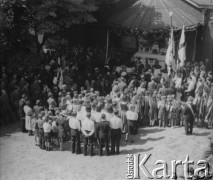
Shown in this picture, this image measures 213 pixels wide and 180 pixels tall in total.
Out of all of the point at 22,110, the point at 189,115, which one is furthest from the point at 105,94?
the point at 189,115

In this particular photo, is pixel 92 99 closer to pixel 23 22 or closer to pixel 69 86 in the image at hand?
pixel 69 86

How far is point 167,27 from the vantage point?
22.8 metres

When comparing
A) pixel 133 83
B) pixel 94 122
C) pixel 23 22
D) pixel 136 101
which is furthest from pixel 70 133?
pixel 23 22

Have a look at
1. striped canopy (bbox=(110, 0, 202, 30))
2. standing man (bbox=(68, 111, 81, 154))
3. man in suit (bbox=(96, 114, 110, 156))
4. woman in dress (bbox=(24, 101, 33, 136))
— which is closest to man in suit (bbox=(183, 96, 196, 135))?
man in suit (bbox=(96, 114, 110, 156))

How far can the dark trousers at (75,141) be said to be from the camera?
14742mm

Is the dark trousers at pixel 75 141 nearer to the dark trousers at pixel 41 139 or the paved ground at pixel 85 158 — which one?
the paved ground at pixel 85 158

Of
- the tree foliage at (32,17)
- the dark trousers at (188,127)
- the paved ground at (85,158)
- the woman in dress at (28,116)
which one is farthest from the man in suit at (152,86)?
the tree foliage at (32,17)

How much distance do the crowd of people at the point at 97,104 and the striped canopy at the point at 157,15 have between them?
2.81 metres

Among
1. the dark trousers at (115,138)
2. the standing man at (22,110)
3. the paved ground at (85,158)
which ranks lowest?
the paved ground at (85,158)

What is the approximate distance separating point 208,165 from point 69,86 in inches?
366

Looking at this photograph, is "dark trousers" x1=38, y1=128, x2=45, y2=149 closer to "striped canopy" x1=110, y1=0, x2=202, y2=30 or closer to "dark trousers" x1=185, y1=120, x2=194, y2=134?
"dark trousers" x1=185, y1=120, x2=194, y2=134

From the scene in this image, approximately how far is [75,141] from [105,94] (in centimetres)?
591

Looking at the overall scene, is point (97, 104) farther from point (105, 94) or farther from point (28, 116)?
point (105, 94)

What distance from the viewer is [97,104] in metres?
15.8
